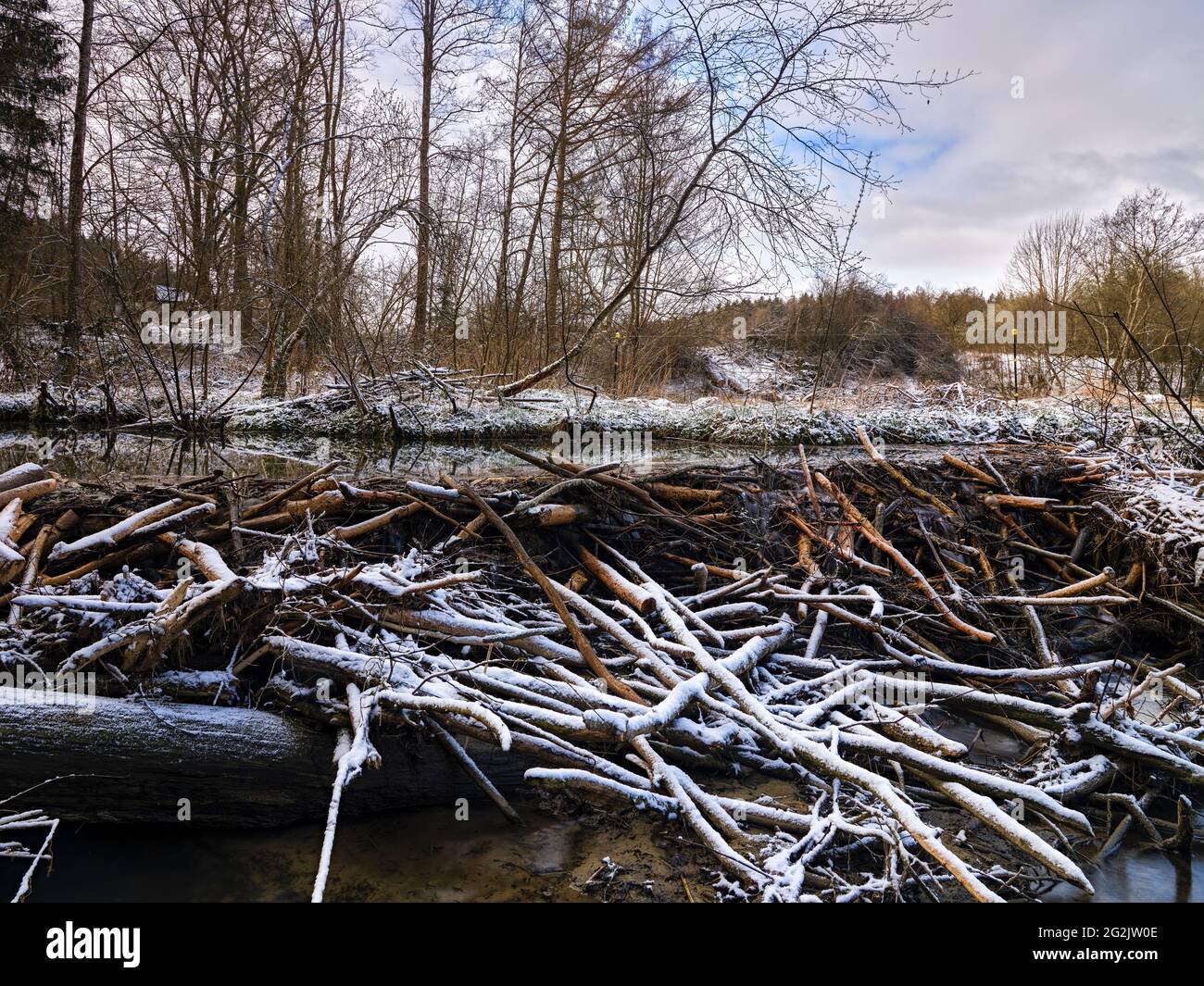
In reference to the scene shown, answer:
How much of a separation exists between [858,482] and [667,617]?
2840 mm

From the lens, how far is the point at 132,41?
1161 centimetres

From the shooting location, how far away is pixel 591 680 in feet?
10.7

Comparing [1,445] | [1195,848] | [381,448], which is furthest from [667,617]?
[1,445]

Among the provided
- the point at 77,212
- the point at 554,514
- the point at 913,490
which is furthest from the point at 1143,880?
the point at 77,212

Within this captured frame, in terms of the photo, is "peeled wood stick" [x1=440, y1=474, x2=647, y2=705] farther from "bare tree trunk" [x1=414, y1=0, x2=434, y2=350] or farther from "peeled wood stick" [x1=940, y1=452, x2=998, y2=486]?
"bare tree trunk" [x1=414, y1=0, x2=434, y2=350]

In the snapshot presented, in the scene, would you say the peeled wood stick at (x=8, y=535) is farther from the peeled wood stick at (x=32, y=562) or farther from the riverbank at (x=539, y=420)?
the riverbank at (x=539, y=420)

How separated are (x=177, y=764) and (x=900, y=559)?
413 cm

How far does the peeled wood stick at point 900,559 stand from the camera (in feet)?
13.3

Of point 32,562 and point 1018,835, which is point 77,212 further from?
point 1018,835

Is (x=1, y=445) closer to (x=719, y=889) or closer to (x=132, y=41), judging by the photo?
(x=132, y=41)

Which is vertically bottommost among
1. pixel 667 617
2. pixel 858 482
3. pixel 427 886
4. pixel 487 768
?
pixel 427 886
